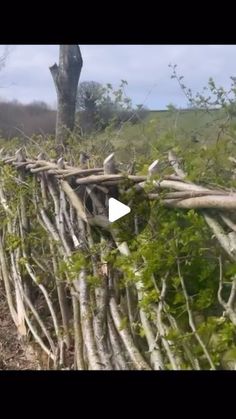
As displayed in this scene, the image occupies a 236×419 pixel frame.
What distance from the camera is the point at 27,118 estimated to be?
1.93 m

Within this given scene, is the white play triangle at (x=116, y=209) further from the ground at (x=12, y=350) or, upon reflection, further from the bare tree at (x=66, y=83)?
the ground at (x=12, y=350)

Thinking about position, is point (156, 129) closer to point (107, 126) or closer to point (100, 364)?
point (107, 126)

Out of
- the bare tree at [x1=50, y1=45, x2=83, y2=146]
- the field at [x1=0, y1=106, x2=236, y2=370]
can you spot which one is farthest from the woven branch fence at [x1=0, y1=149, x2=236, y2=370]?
the bare tree at [x1=50, y1=45, x2=83, y2=146]

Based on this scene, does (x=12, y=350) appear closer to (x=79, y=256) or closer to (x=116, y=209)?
(x=79, y=256)

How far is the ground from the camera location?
2113 mm

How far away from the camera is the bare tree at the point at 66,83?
1.81m

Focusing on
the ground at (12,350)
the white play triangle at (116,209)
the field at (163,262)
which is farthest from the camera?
the ground at (12,350)

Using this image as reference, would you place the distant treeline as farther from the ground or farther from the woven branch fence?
the ground

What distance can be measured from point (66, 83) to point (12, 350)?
984 mm

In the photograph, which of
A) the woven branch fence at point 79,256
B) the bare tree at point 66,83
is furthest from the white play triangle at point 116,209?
the bare tree at point 66,83

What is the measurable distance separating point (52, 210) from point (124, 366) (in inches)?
26.2

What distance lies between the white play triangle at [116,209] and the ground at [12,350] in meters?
0.61
